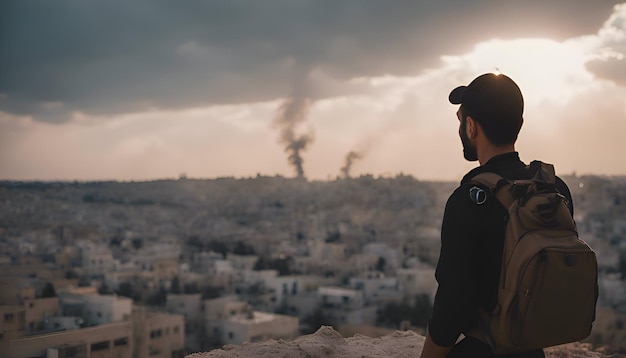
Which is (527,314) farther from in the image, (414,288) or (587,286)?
(414,288)

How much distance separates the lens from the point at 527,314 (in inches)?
83.0

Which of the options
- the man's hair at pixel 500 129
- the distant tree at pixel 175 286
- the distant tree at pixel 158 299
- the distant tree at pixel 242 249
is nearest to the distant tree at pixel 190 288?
the distant tree at pixel 175 286

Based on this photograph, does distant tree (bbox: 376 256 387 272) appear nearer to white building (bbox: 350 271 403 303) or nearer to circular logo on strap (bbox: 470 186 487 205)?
white building (bbox: 350 271 403 303)

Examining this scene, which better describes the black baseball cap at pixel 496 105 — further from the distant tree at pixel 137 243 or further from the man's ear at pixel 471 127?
the distant tree at pixel 137 243

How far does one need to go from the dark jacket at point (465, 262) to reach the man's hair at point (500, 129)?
0.69ft

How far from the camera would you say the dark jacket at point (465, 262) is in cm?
214

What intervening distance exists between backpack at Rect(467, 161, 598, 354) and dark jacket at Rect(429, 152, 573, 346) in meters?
0.03

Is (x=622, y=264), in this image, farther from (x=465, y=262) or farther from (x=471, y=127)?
(x=465, y=262)

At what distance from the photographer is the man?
2146 millimetres

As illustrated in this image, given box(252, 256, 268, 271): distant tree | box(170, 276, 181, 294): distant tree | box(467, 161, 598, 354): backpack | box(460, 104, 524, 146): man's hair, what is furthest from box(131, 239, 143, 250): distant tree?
box(467, 161, 598, 354): backpack

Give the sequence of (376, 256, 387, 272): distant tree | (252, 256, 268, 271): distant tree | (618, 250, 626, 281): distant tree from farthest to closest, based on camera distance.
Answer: (252, 256, 268, 271): distant tree → (376, 256, 387, 272): distant tree → (618, 250, 626, 281): distant tree

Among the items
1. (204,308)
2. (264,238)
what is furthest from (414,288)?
(264,238)

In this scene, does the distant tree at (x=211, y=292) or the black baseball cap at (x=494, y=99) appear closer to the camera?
the black baseball cap at (x=494, y=99)

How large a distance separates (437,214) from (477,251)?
55.2m
